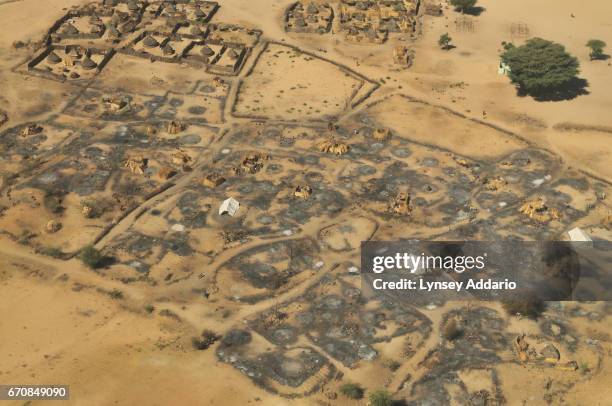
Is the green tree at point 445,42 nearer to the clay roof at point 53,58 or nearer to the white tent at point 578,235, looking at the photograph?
the white tent at point 578,235

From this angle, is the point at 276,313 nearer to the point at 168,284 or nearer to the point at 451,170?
the point at 168,284

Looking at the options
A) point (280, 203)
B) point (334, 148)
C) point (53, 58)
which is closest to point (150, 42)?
point (53, 58)

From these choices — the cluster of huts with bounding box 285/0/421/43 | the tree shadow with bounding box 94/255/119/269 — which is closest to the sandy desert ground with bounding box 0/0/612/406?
the tree shadow with bounding box 94/255/119/269

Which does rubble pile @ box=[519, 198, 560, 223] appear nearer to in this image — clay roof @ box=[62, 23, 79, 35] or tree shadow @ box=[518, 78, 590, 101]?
tree shadow @ box=[518, 78, 590, 101]

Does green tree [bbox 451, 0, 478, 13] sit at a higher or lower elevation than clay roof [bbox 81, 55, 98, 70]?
higher

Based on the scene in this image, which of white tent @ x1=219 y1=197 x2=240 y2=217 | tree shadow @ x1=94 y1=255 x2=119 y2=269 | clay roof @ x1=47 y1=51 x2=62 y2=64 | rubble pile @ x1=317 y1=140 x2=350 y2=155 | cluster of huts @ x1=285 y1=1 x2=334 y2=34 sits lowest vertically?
tree shadow @ x1=94 y1=255 x2=119 y2=269

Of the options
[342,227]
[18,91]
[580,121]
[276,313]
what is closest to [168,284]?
[276,313]

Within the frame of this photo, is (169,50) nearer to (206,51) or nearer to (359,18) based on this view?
(206,51)
